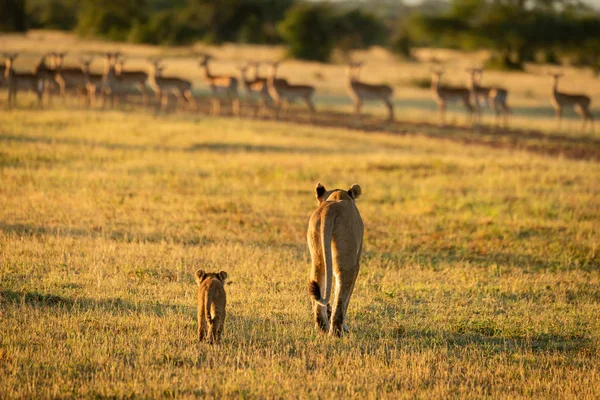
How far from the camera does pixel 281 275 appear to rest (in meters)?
10.0

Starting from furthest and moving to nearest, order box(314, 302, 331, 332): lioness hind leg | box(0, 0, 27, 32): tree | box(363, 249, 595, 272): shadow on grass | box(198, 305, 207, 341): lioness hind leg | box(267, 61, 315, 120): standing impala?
box(0, 0, 27, 32): tree, box(267, 61, 315, 120): standing impala, box(363, 249, 595, 272): shadow on grass, box(314, 302, 331, 332): lioness hind leg, box(198, 305, 207, 341): lioness hind leg

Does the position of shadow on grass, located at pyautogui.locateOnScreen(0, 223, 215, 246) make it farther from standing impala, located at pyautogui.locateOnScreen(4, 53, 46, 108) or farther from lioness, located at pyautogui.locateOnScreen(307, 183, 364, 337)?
standing impala, located at pyautogui.locateOnScreen(4, 53, 46, 108)

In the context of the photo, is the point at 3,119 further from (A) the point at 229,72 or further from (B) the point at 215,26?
(B) the point at 215,26

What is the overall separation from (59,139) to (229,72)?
3030 cm

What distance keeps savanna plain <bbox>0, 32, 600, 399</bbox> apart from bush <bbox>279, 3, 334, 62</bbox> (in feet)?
133

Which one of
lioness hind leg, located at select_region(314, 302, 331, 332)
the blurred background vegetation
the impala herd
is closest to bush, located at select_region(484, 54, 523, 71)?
the blurred background vegetation

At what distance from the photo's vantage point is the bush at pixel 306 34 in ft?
202

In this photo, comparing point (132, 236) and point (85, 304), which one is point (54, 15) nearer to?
point (132, 236)

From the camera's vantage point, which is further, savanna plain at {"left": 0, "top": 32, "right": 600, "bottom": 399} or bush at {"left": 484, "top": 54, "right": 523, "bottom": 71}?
bush at {"left": 484, "top": 54, "right": 523, "bottom": 71}

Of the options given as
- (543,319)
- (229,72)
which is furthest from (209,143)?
(229,72)

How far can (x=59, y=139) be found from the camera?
21.7m

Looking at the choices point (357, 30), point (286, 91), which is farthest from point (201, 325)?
point (357, 30)

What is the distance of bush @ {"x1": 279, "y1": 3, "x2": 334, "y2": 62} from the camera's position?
2427 inches

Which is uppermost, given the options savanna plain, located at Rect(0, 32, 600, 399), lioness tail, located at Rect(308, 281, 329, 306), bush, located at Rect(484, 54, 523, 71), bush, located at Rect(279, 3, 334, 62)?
bush, located at Rect(279, 3, 334, 62)
